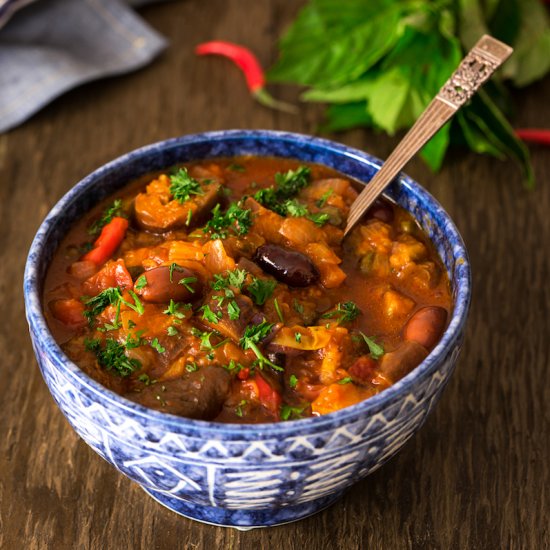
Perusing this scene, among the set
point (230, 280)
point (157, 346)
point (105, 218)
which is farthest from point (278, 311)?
point (105, 218)

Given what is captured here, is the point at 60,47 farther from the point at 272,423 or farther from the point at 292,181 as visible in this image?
the point at 272,423

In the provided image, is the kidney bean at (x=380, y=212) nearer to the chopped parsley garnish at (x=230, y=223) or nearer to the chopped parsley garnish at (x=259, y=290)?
the chopped parsley garnish at (x=230, y=223)

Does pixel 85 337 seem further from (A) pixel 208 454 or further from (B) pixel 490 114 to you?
(B) pixel 490 114

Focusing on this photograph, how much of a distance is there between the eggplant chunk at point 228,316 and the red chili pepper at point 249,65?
261 cm

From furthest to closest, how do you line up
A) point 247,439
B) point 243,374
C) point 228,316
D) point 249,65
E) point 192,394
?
point 249,65
point 228,316
point 243,374
point 192,394
point 247,439

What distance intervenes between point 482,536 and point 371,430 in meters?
0.95

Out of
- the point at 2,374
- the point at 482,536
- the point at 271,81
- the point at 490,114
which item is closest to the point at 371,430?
the point at 482,536

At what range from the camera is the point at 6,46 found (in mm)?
5633

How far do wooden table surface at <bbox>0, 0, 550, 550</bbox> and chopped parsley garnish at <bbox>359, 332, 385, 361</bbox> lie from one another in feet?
2.42

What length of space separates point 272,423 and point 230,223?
104 cm

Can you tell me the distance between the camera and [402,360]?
9.96ft

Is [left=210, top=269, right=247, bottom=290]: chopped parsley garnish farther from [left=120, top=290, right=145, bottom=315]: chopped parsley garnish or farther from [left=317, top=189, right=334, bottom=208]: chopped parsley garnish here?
[left=317, top=189, right=334, bottom=208]: chopped parsley garnish

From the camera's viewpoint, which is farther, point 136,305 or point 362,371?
point 136,305

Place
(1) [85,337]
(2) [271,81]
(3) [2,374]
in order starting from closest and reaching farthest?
1. (1) [85,337]
2. (3) [2,374]
3. (2) [271,81]
